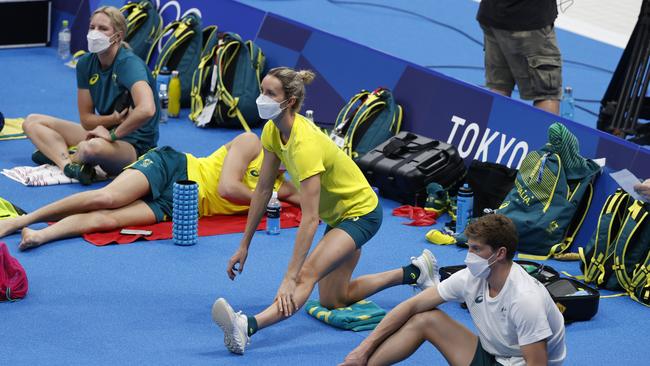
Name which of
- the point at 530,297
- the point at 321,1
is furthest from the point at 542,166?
the point at 321,1

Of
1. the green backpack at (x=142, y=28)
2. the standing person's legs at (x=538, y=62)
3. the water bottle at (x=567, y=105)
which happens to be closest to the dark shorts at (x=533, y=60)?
the standing person's legs at (x=538, y=62)

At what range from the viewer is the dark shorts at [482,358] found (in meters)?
4.85

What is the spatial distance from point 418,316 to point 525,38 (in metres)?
3.78

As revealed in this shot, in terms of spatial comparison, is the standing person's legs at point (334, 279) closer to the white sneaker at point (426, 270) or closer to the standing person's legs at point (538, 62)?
the white sneaker at point (426, 270)

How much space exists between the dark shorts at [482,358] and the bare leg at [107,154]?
392 centimetres

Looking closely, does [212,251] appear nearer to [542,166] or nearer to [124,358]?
[124,358]

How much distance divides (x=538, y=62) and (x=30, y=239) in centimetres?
383

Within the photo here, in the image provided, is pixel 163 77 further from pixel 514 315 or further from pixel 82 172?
pixel 514 315

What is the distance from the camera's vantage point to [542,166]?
7.14 metres

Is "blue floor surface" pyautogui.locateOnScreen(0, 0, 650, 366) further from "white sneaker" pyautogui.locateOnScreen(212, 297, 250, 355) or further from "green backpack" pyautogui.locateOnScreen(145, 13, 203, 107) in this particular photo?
"green backpack" pyautogui.locateOnScreen(145, 13, 203, 107)

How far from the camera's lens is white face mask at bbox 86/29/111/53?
7820 millimetres

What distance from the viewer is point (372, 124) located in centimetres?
873

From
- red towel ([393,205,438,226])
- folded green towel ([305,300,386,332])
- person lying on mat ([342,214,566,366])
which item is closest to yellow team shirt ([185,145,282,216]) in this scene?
red towel ([393,205,438,226])

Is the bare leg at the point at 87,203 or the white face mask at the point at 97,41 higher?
the white face mask at the point at 97,41
